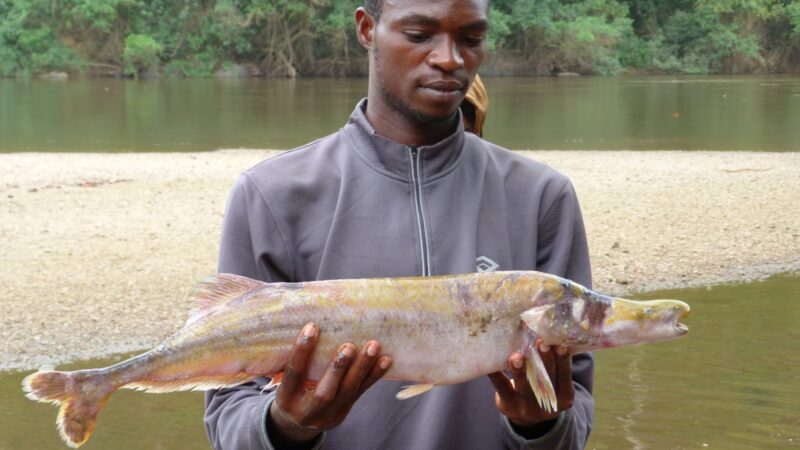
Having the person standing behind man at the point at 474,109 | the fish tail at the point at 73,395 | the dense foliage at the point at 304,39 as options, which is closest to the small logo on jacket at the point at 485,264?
the fish tail at the point at 73,395

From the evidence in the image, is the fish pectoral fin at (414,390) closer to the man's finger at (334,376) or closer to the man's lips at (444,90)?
the man's finger at (334,376)

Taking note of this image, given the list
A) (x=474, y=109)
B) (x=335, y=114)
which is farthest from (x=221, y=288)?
(x=335, y=114)

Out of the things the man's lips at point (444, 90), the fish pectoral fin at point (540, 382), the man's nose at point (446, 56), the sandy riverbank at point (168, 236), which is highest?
the man's nose at point (446, 56)

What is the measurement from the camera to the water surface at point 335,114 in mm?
26781

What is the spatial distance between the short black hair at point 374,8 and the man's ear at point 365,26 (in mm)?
20

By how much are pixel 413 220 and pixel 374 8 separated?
0.62 meters

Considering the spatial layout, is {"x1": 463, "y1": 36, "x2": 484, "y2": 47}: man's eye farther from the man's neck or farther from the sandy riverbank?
the sandy riverbank

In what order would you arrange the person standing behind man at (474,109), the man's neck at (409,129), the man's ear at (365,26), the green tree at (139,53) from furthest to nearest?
1. the green tree at (139,53)
2. the person standing behind man at (474,109)
3. the man's ear at (365,26)
4. the man's neck at (409,129)

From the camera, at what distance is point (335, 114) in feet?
113

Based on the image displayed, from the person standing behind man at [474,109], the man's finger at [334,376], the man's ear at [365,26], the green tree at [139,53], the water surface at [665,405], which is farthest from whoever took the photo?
the green tree at [139,53]

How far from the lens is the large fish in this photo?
247 centimetres

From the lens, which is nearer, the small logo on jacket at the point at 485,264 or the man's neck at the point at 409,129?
the small logo on jacket at the point at 485,264

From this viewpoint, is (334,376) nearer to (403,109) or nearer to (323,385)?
(323,385)

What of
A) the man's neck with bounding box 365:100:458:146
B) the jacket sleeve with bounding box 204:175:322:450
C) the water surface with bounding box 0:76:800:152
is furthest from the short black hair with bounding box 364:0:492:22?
the water surface with bounding box 0:76:800:152
